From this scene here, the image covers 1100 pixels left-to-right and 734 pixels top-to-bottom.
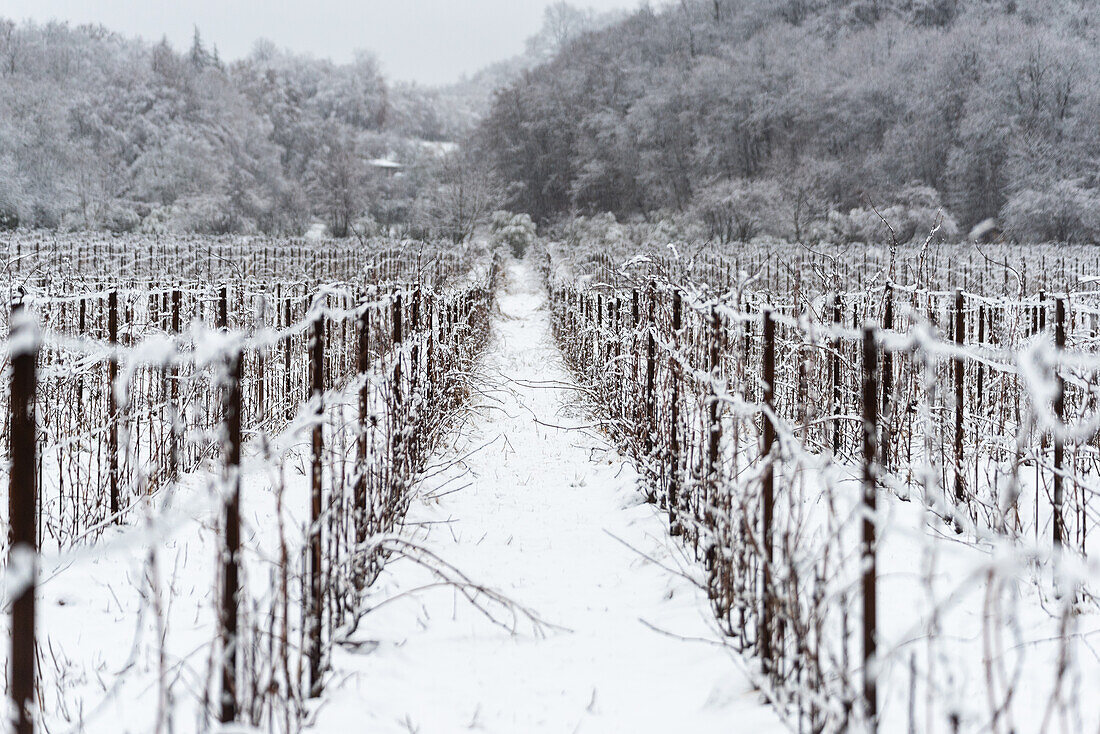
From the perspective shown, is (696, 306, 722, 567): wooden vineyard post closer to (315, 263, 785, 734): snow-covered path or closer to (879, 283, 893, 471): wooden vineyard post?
(315, 263, 785, 734): snow-covered path

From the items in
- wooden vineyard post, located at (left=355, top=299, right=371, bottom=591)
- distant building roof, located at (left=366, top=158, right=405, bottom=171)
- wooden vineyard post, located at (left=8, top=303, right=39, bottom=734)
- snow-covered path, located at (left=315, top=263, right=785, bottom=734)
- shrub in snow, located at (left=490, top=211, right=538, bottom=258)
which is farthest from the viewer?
distant building roof, located at (left=366, top=158, right=405, bottom=171)

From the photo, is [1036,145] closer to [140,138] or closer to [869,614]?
[869,614]

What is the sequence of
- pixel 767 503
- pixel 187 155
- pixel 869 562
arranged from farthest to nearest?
pixel 187 155
pixel 767 503
pixel 869 562

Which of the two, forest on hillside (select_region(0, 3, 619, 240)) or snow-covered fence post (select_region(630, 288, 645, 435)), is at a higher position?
forest on hillside (select_region(0, 3, 619, 240))

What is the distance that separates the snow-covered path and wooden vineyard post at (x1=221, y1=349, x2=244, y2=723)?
0.64m

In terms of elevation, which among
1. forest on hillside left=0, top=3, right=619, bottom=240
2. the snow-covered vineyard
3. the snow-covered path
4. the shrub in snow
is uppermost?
forest on hillside left=0, top=3, right=619, bottom=240

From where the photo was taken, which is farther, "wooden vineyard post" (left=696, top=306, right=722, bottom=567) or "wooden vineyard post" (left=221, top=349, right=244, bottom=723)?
"wooden vineyard post" (left=696, top=306, right=722, bottom=567)

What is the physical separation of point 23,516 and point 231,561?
0.49 meters

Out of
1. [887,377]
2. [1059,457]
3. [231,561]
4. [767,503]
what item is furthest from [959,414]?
[231,561]

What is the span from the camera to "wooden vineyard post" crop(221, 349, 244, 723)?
69.0 inches

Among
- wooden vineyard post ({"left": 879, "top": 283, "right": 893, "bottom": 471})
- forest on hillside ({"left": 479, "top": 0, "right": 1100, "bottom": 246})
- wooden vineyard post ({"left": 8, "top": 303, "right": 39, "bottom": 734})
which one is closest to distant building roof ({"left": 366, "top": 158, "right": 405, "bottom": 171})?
forest on hillside ({"left": 479, "top": 0, "right": 1100, "bottom": 246})

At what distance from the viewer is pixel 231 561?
6.04 feet

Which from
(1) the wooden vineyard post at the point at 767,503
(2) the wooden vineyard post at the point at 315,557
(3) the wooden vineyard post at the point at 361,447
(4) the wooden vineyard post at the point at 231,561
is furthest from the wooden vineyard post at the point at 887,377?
(4) the wooden vineyard post at the point at 231,561

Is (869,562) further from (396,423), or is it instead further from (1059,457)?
(396,423)
